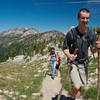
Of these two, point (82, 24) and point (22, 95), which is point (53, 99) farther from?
point (82, 24)

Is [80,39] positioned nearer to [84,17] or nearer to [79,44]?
[79,44]

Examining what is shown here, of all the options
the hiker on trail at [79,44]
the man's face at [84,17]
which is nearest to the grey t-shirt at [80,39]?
the hiker on trail at [79,44]

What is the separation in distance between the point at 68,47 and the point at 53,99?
3.86 m

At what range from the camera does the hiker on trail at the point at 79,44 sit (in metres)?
5.36

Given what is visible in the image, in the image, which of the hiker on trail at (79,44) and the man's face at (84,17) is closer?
the man's face at (84,17)

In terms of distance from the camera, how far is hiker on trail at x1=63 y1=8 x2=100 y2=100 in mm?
5355

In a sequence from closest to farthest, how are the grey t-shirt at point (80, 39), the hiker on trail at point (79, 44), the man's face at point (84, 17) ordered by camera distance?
the man's face at point (84, 17) < the hiker on trail at point (79, 44) < the grey t-shirt at point (80, 39)

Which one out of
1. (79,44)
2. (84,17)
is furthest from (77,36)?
(84,17)

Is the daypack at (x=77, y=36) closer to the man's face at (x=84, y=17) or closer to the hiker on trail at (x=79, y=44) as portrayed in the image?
the hiker on trail at (x=79, y=44)

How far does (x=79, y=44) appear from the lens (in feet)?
18.2

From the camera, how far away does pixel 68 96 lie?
28.5 ft

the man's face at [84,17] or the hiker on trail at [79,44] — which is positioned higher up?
the man's face at [84,17]

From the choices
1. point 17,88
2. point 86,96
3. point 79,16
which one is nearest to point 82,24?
point 79,16

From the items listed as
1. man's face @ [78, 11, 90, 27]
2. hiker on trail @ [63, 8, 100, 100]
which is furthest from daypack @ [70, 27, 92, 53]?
man's face @ [78, 11, 90, 27]
